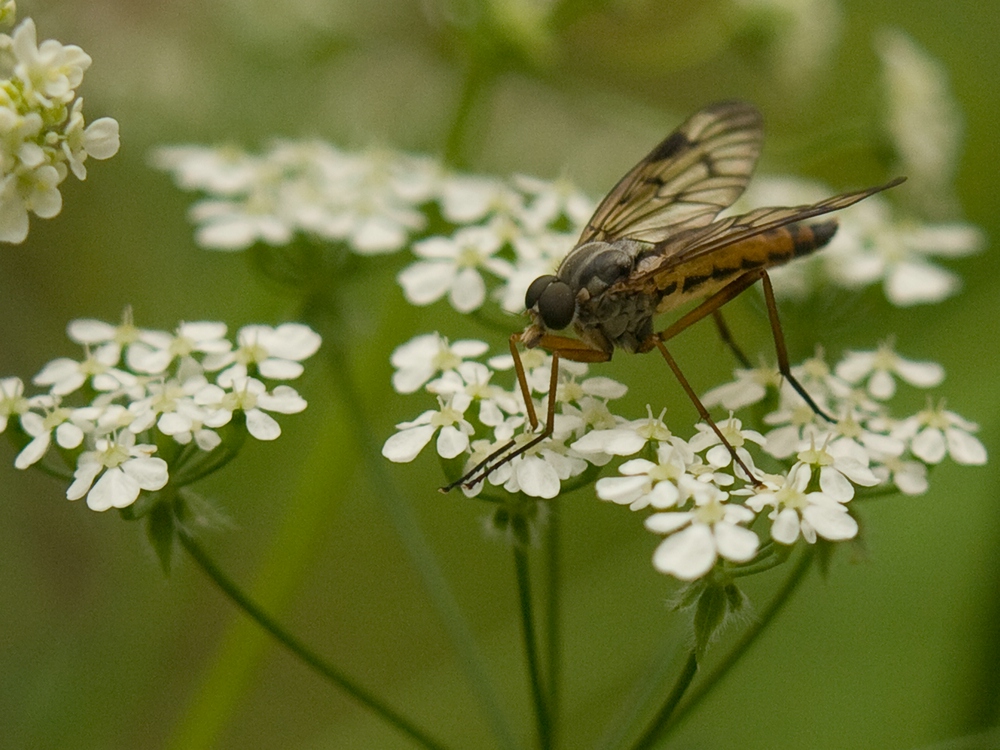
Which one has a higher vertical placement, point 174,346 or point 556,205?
point 556,205

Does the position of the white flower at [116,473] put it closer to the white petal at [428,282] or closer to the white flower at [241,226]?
the white petal at [428,282]

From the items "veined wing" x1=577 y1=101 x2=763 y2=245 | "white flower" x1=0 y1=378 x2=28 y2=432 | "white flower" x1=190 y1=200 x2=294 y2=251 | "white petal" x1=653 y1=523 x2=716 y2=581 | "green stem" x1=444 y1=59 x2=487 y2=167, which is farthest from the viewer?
"green stem" x1=444 y1=59 x2=487 y2=167

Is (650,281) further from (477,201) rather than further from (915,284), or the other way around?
(915,284)

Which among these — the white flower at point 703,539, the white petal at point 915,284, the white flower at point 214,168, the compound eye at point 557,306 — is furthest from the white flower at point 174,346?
the white petal at point 915,284

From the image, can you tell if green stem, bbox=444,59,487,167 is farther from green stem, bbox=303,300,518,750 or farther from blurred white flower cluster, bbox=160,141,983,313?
green stem, bbox=303,300,518,750

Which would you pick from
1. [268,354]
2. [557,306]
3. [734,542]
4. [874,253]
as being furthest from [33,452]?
[874,253]

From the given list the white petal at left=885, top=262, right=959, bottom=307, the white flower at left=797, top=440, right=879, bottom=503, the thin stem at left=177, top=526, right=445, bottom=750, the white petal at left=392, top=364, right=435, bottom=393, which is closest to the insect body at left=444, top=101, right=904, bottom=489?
the white flower at left=797, top=440, right=879, bottom=503
